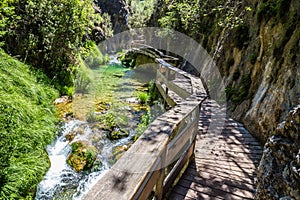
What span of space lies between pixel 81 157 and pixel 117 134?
1.63 meters

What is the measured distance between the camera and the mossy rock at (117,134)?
→ 735cm

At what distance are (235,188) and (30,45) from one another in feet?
29.2

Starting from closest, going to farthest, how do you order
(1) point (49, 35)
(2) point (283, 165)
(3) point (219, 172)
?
(2) point (283, 165), (3) point (219, 172), (1) point (49, 35)

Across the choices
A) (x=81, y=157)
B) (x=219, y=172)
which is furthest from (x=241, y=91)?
(x=81, y=157)

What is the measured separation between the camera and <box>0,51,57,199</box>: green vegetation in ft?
13.0

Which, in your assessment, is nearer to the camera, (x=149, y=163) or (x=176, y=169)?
(x=149, y=163)

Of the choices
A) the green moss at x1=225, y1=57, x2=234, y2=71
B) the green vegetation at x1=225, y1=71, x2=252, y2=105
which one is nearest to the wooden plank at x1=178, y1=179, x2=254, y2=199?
the green vegetation at x1=225, y1=71, x2=252, y2=105

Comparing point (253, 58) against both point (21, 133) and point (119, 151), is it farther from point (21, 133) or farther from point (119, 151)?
point (21, 133)

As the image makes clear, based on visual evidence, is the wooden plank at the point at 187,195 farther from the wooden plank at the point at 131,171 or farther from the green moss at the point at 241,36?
the green moss at the point at 241,36

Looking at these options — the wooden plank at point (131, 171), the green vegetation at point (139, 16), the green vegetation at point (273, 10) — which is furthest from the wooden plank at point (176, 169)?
the green vegetation at point (139, 16)

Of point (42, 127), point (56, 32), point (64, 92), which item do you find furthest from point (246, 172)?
point (56, 32)

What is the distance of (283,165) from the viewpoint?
2.25m

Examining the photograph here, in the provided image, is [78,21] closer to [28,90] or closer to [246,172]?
[28,90]

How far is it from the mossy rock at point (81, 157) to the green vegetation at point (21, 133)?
75 cm
